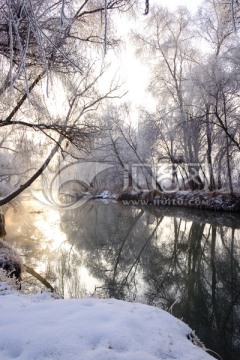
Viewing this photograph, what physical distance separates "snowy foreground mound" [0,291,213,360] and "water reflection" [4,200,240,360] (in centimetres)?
162

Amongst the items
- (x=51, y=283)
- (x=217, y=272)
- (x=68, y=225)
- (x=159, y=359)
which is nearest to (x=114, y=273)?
(x=51, y=283)

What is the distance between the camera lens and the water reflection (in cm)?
513

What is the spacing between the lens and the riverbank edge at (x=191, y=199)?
52.1 ft

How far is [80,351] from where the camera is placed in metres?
2.16

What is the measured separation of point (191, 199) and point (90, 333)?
16.8m

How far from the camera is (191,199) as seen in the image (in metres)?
18.6

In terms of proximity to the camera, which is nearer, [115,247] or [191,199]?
[115,247]

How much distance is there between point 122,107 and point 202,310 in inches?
818

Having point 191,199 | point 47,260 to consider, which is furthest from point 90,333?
point 191,199

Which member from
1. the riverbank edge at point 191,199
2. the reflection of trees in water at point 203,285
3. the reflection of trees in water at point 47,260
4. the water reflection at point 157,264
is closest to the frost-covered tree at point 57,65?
the reflection of trees in water at point 47,260

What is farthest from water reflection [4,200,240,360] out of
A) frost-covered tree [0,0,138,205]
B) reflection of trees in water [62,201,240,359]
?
frost-covered tree [0,0,138,205]

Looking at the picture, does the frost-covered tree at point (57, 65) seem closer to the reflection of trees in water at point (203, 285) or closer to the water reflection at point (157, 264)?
the water reflection at point (157, 264)

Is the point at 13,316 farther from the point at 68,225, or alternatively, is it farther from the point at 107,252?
the point at 68,225

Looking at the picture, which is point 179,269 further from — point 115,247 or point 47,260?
point 47,260
